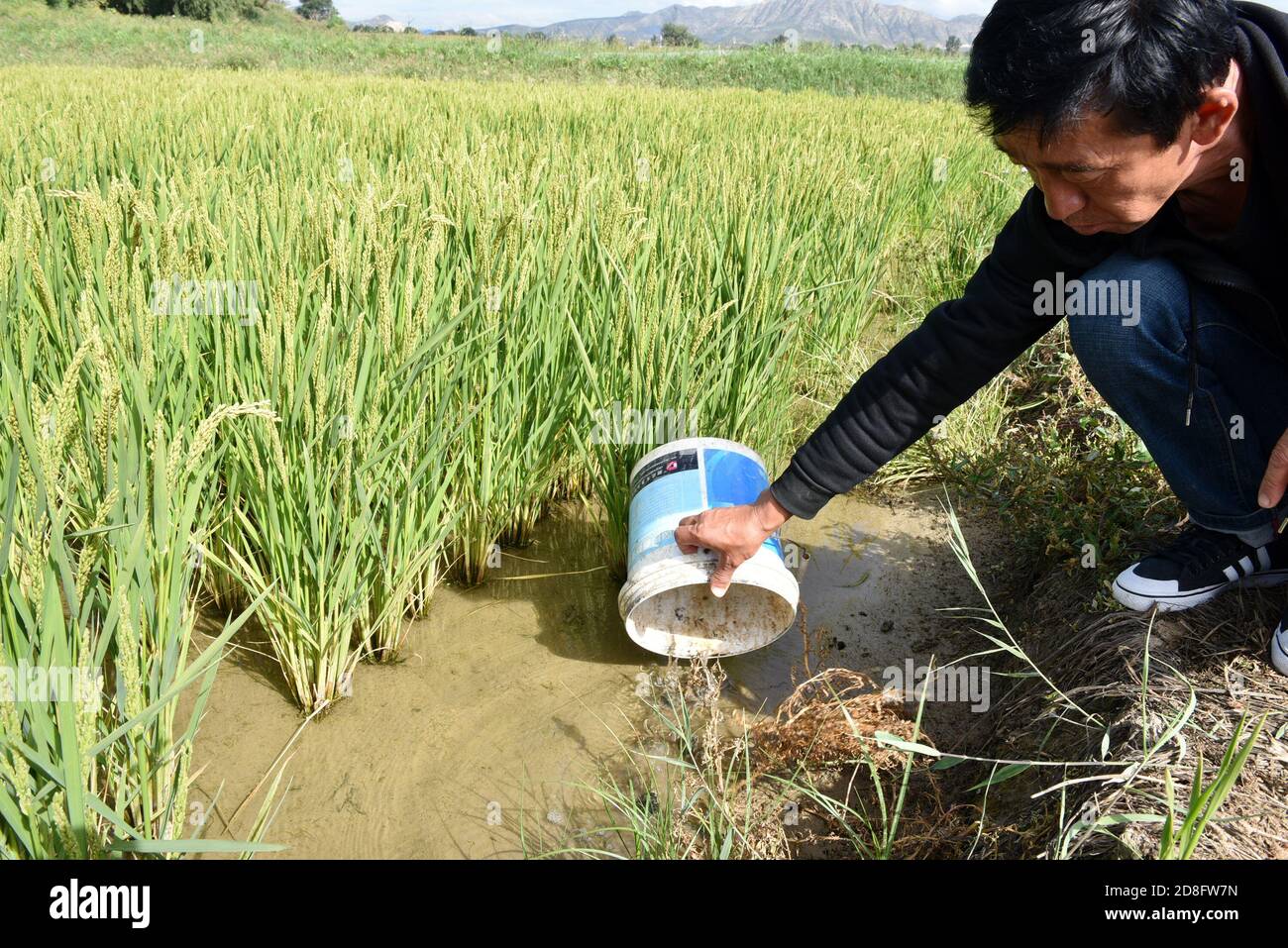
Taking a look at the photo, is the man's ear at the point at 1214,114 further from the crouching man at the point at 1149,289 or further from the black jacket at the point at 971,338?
the black jacket at the point at 971,338

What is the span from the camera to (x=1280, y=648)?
1502mm

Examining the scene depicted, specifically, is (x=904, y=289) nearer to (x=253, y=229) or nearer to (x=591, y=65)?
(x=253, y=229)

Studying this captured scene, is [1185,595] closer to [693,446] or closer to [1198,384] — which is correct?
[1198,384]

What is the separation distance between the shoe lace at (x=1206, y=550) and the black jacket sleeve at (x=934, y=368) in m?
0.62

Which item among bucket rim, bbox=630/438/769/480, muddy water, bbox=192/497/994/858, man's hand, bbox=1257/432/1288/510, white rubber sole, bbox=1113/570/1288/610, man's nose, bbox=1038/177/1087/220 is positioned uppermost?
man's nose, bbox=1038/177/1087/220

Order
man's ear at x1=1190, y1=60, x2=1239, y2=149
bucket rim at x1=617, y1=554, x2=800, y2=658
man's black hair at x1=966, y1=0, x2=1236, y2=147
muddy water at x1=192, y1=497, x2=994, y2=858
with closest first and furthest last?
1. man's black hair at x1=966, y1=0, x2=1236, y2=147
2. man's ear at x1=1190, y1=60, x2=1239, y2=149
3. muddy water at x1=192, y1=497, x2=994, y2=858
4. bucket rim at x1=617, y1=554, x2=800, y2=658

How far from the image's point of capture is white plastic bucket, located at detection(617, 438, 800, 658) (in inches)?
66.3

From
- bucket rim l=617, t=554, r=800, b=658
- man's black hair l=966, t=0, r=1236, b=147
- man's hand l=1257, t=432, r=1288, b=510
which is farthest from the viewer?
bucket rim l=617, t=554, r=800, b=658

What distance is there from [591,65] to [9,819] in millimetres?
22883

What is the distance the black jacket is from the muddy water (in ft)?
2.01

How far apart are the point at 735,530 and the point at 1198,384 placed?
93cm

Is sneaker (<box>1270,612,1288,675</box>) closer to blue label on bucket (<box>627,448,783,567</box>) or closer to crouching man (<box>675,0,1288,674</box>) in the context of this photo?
crouching man (<box>675,0,1288,674</box>)

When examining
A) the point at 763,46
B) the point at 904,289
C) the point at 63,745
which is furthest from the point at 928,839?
the point at 763,46

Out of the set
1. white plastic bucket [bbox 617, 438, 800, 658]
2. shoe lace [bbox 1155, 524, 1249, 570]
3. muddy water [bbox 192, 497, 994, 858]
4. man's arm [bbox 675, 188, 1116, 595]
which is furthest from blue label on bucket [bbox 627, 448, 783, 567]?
shoe lace [bbox 1155, 524, 1249, 570]
